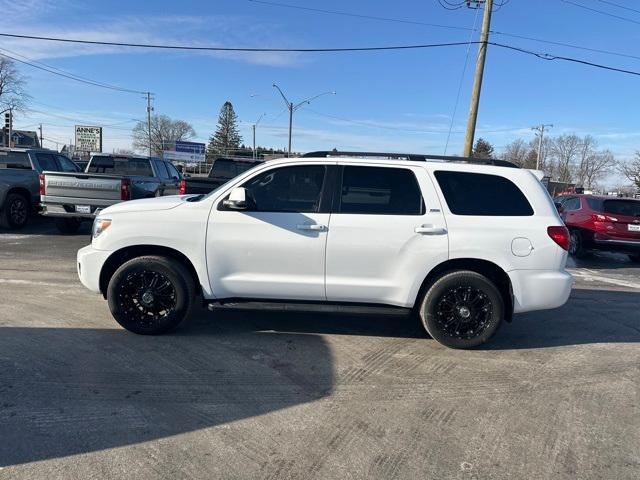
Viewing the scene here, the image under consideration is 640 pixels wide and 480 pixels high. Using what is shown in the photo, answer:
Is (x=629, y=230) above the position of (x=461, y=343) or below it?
above

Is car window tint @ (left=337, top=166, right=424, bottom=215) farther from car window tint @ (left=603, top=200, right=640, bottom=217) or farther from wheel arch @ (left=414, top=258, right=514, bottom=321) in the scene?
car window tint @ (left=603, top=200, right=640, bottom=217)

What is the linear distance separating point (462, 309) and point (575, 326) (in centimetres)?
216

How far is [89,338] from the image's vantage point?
16.5 ft

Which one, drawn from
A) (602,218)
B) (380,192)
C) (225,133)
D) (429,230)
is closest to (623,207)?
(602,218)

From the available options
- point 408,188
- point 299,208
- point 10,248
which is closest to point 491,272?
point 408,188

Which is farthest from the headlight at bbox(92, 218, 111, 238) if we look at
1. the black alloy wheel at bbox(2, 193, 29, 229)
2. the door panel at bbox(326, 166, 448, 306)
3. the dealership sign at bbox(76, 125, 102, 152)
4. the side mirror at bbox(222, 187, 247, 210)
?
the dealership sign at bbox(76, 125, 102, 152)

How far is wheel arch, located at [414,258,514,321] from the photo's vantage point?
16.5 feet

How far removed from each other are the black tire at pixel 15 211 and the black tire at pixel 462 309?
10.9m

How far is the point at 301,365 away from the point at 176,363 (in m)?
1.09

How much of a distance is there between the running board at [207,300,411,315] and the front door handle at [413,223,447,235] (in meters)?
0.79

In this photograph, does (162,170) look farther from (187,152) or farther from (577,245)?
(187,152)

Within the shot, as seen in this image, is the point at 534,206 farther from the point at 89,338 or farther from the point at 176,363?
the point at 89,338

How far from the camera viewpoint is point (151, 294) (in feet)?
16.6

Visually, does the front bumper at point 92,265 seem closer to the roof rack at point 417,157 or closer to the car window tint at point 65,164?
the roof rack at point 417,157
